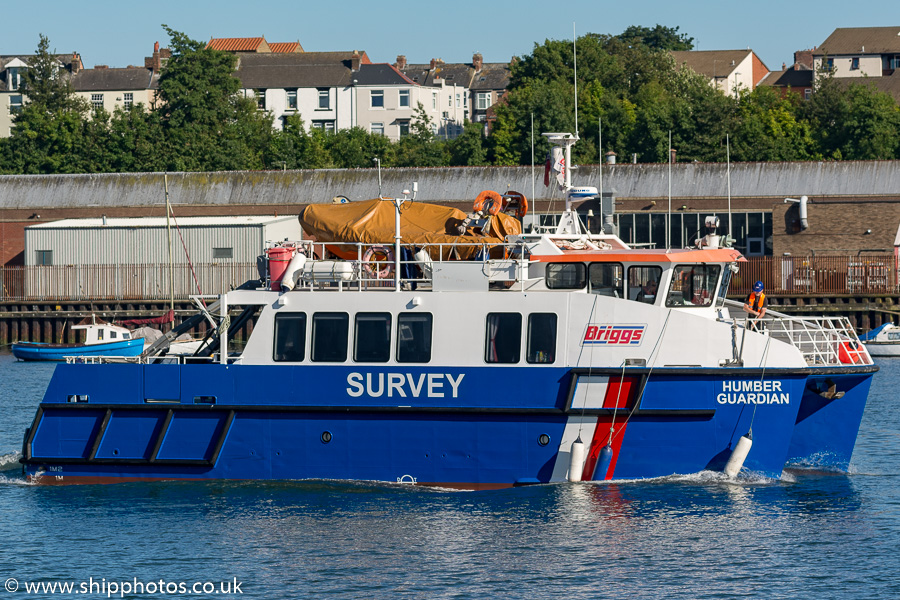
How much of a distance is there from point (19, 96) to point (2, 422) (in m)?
77.8

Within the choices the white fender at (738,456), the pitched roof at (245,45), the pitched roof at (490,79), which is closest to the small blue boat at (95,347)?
the white fender at (738,456)

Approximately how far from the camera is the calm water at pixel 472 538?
14.4 meters

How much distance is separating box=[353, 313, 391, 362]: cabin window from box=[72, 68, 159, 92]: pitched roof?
3176 inches

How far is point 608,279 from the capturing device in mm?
17938

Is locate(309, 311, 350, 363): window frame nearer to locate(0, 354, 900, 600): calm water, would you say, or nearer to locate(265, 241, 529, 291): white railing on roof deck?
locate(265, 241, 529, 291): white railing on roof deck

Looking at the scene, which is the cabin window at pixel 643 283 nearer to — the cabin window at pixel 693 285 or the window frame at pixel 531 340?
the cabin window at pixel 693 285

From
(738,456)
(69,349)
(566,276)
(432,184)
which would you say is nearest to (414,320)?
(566,276)

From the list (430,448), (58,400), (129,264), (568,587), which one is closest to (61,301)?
(129,264)

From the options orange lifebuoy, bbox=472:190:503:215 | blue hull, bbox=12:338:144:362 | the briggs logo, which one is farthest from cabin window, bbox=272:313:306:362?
blue hull, bbox=12:338:144:362

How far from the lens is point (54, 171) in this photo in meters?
66.9

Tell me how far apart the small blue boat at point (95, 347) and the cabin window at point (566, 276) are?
26712 mm

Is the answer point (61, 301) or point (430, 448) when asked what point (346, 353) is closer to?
point (430, 448)

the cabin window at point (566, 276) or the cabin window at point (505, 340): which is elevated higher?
the cabin window at point (566, 276)

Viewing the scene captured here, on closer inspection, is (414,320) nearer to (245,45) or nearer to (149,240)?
(149,240)
